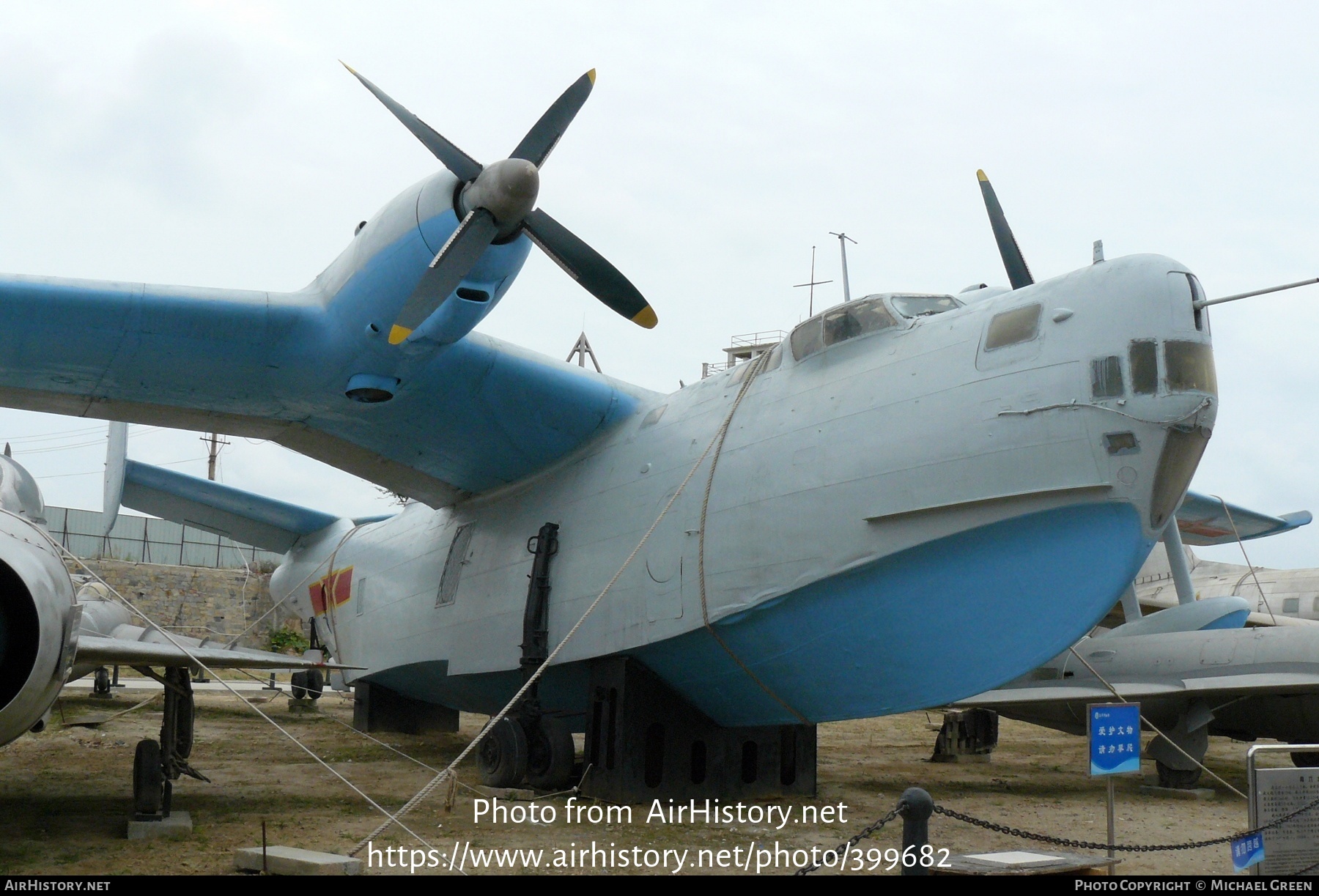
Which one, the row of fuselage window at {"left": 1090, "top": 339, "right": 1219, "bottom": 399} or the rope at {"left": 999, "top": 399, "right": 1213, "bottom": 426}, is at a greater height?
the row of fuselage window at {"left": 1090, "top": 339, "right": 1219, "bottom": 399}

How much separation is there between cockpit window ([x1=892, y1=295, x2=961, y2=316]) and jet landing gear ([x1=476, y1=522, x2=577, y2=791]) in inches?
165

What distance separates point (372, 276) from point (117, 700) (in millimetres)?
14700

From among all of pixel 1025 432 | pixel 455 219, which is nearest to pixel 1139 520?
pixel 1025 432

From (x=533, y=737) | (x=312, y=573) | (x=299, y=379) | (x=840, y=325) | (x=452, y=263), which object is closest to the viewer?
(x=452, y=263)

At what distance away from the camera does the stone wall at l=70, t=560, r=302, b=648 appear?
31.5 m

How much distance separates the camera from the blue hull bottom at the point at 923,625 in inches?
Result: 285

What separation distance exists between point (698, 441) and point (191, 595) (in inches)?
1067

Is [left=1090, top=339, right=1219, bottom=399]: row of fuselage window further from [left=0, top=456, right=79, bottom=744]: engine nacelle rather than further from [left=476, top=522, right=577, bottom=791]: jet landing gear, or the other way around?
[left=0, top=456, right=79, bottom=744]: engine nacelle

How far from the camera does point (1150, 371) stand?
6.96 meters

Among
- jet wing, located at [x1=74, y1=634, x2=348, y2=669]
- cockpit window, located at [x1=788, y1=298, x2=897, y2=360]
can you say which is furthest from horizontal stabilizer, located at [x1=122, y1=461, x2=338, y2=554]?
cockpit window, located at [x1=788, y1=298, x2=897, y2=360]

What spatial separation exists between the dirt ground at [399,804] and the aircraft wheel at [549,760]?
41cm

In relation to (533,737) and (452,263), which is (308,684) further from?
(452,263)

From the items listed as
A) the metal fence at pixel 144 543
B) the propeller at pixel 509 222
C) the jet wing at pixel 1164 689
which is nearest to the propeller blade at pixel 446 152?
the propeller at pixel 509 222

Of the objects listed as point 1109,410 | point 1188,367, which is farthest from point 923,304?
point 1188,367
